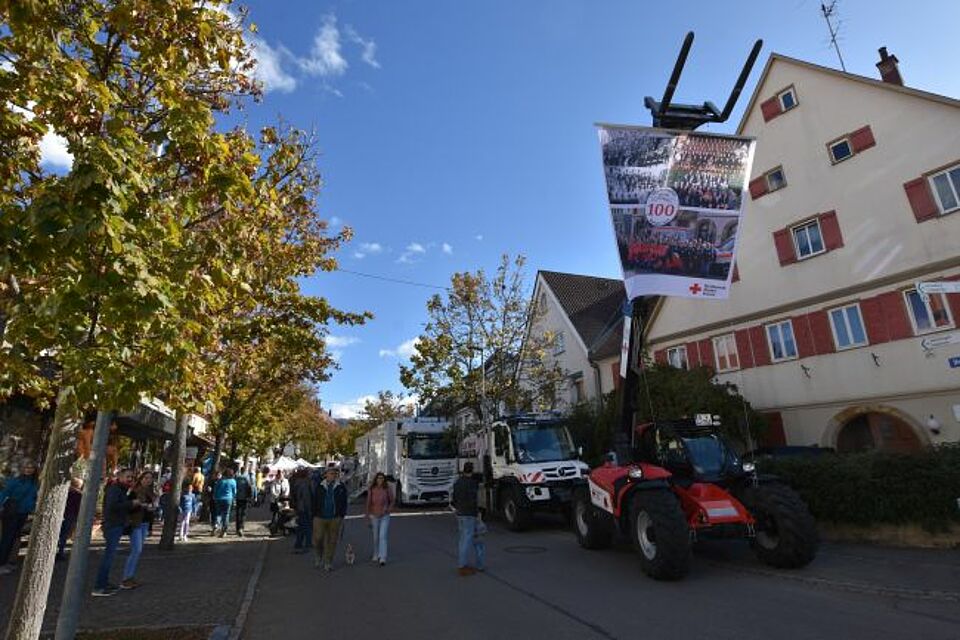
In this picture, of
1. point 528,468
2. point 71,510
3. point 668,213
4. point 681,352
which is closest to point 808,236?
point 681,352

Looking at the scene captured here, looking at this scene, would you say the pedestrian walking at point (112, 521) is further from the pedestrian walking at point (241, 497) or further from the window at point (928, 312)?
the window at point (928, 312)

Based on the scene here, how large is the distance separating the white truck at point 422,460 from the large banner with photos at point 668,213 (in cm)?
1661

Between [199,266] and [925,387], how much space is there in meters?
17.0

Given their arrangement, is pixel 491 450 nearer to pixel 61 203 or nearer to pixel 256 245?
pixel 256 245

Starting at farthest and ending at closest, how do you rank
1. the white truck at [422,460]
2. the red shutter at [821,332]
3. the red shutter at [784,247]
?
the white truck at [422,460], the red shutter at [784,247], the red shutter at [821,332]

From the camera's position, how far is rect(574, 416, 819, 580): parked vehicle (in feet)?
27.3

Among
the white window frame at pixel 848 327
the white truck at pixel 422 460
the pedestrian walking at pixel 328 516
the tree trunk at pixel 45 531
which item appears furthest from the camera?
the white truck at pixel 422 460

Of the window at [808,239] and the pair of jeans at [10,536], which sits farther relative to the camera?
the window at [808,239]

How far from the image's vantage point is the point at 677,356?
22703 mm

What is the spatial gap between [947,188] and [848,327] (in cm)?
428

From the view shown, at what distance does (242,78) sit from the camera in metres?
7.39

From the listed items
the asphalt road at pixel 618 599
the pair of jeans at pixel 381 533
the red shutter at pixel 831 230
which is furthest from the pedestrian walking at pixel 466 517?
the red shutter at pixel 831 230

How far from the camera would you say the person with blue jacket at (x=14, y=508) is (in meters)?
10.4

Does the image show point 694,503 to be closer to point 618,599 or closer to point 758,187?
point 618,599
